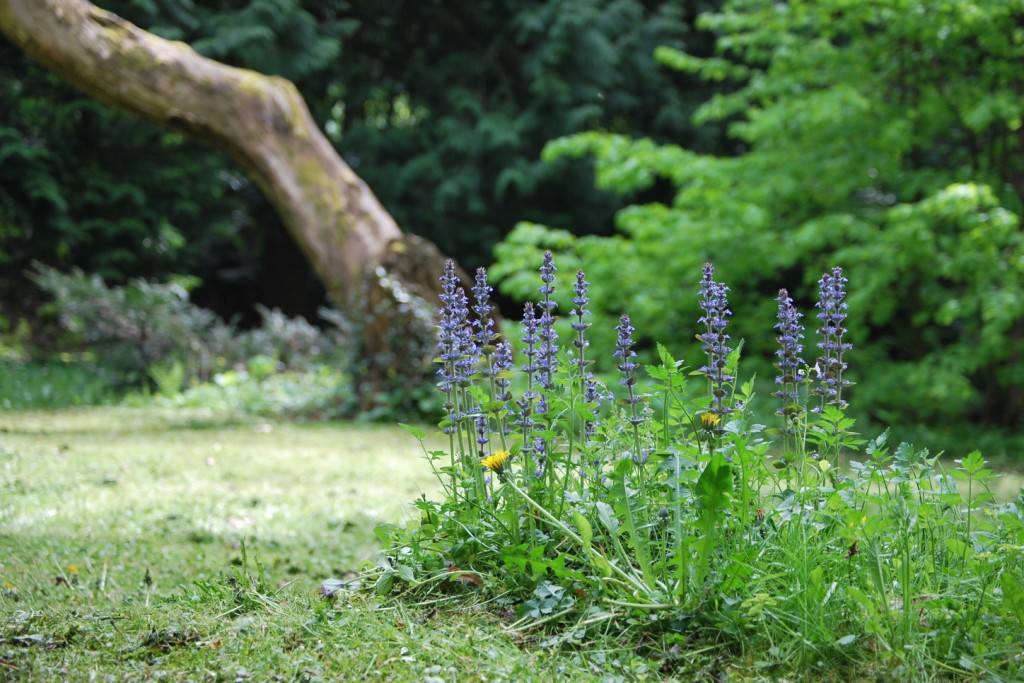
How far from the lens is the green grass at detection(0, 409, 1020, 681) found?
1854 millimetres

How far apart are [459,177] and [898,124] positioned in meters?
6.50

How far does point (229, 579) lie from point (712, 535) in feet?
4.13

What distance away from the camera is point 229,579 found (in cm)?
235

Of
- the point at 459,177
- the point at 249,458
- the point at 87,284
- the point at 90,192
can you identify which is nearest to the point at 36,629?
the point at 249,458

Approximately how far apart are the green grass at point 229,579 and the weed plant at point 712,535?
7cm

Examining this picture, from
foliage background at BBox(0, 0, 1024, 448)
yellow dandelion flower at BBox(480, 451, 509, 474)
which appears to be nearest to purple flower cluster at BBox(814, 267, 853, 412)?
yellow dandelion flower at BBox(480, 451, 509, 474)

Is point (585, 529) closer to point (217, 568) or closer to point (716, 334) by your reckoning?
point (716, 334)

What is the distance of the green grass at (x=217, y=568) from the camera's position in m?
1.87

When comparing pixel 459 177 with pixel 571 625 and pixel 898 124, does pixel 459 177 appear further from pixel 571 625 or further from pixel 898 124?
pixel 571 625

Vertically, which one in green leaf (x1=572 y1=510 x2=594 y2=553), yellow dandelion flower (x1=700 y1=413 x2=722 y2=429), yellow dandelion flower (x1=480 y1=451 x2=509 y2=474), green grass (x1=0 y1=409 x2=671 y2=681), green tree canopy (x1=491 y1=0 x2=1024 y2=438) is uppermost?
green tree canopy (x1=491 y1=0 x2=1024 y2=438)

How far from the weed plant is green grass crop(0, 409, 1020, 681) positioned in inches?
2.6

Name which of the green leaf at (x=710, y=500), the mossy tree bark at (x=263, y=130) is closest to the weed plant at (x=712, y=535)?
the green leaf at (x=710, y=500)

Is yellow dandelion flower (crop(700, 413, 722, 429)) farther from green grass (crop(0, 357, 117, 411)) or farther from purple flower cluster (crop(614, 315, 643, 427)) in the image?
green grass (crop(0, 357, 117, 411))

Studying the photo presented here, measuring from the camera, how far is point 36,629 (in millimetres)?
2078
